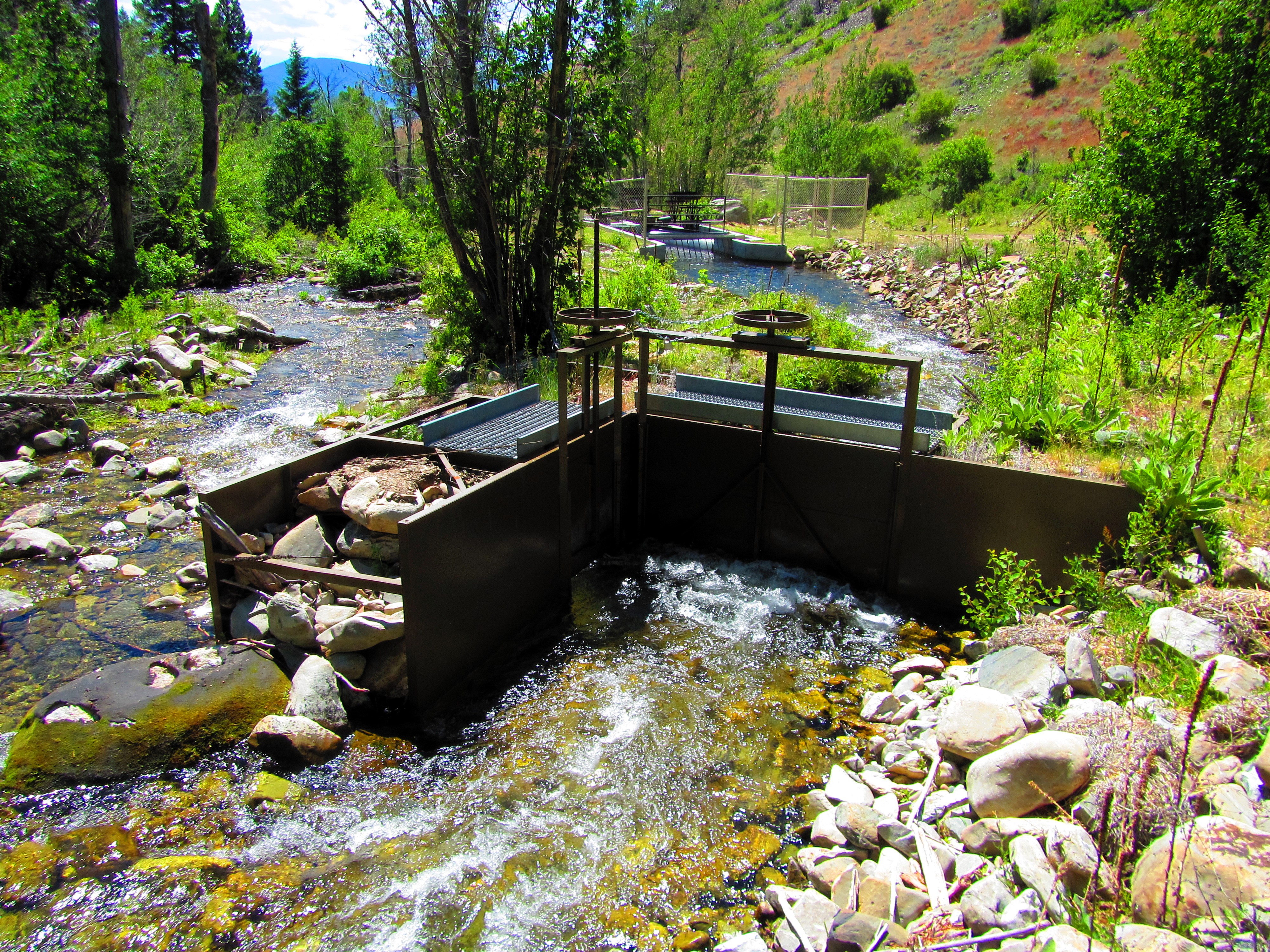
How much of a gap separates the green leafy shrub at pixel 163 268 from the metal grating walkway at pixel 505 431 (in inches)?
476

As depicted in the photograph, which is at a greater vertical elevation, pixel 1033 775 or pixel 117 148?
pixel 117 148

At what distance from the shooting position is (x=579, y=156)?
38.1 ft

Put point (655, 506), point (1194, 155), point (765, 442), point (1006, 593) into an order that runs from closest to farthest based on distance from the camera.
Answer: point (1006, 593) < point (765, 442) < point (655, 506) < point (1194, 155)

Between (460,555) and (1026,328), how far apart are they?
9.70 metres

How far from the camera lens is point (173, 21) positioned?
47031 millimetres

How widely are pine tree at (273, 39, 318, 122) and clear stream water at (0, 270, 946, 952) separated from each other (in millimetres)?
60198

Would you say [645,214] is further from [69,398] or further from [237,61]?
[237,61]

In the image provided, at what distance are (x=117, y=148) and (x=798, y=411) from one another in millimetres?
14896

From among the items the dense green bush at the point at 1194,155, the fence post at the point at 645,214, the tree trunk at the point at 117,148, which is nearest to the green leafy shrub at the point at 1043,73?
the fence post at the point at 645,214

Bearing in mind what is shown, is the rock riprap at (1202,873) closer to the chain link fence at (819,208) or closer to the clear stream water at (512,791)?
the clear stream water at (512,791)

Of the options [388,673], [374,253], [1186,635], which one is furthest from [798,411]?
[374,253]

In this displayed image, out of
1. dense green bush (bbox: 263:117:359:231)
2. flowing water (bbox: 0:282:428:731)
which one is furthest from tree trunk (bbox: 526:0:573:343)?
dense green bush (bbox: 263:117:359:231)

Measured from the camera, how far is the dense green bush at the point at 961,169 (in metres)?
30.3

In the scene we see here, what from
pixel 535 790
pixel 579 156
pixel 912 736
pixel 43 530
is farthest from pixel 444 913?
pixel 579 156
